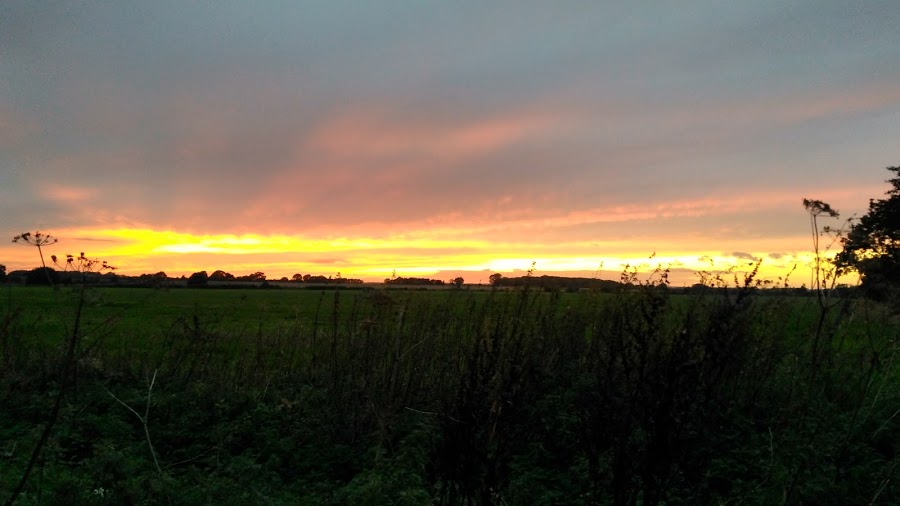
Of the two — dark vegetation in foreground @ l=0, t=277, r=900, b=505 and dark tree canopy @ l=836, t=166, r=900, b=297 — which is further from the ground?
dark tree canopy @ l=836, t=166, r=900, b=297

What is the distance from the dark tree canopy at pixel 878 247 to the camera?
4828mm

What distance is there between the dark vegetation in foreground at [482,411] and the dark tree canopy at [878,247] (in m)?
0.45

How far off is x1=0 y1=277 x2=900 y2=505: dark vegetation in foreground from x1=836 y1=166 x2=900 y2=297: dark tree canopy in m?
0.45

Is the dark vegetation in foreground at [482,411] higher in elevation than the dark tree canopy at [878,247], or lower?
lower

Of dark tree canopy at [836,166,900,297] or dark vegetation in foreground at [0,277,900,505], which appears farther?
dark tree canopy at [836,166,900,297]

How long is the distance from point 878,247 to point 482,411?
16.3ft

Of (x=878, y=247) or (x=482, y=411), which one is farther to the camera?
(x=878, y=247)

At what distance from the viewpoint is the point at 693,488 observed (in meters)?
4.84

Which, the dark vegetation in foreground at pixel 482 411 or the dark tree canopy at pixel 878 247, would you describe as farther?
the dark tree canopy at pixel 878 247

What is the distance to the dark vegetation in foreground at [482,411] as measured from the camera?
12.5ft

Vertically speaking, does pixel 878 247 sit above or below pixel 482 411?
above

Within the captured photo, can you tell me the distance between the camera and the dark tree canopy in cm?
483

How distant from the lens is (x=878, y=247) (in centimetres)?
631

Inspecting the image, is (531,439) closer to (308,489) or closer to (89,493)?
(308,489)
